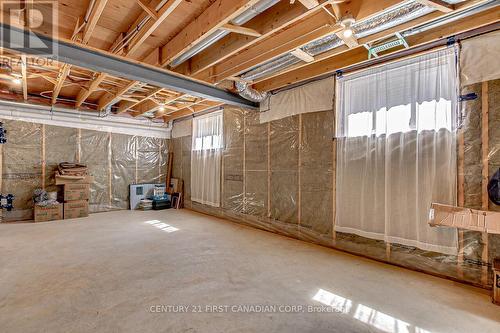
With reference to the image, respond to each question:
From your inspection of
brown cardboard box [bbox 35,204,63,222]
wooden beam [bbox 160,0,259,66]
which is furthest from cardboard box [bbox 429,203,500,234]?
brown cardboard box [bbox 35,204,63,222]

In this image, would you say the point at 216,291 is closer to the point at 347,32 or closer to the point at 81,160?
the point at 347,32

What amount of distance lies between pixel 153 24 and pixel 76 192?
4.84 m

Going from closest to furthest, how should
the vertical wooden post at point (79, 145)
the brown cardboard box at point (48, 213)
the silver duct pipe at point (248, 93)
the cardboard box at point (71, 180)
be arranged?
the silver duct pipe at point (248, 93), the brown cardboard box at point (48, 213), the cardboard box at point (71, 180), the vertical wooden post at point (79, 145)

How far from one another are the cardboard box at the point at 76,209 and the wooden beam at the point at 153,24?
4226mm

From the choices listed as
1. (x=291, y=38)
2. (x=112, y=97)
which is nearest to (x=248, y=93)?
(x=291, y=38)

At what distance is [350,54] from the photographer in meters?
3.21

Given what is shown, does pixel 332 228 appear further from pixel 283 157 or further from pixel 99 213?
pixel 99 213

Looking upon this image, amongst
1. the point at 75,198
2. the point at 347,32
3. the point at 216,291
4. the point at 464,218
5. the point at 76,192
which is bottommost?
the point at 216,291

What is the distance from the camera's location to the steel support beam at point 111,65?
7.59ft

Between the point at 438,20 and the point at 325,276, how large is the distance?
111 inches

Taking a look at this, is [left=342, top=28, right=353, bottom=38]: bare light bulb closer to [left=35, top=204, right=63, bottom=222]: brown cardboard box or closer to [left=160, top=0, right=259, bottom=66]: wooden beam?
[left=160, top=0, right=259, bottom=66]: wooden beam

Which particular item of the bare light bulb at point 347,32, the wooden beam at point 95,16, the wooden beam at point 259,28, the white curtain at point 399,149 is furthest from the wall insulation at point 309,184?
the wooden beam at point 95,16

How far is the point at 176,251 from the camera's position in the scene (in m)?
3.45

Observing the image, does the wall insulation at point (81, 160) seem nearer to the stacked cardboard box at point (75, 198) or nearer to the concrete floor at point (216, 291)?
the stacked cardboard box at point (75, 198)
